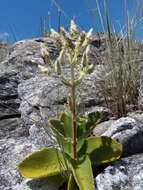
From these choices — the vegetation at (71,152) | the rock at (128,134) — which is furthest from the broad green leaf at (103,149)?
the rock at (128,134)

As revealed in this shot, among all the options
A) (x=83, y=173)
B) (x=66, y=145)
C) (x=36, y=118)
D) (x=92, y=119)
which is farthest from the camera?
(x=36, y=118)

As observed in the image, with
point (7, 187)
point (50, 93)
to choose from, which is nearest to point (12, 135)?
point (50, 93)

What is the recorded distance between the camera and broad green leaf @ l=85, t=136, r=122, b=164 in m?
1.99

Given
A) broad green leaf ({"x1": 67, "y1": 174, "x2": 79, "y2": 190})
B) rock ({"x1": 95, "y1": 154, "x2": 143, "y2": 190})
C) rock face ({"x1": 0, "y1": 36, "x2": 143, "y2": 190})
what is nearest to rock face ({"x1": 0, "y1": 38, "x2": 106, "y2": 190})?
rock face ({"x1": 0, "y1": 36, "x2": 143, "y2": 190})

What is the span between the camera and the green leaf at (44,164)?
1968mm

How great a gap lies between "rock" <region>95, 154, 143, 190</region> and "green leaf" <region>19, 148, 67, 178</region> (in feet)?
0.57

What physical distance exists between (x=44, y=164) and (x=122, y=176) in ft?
1.09

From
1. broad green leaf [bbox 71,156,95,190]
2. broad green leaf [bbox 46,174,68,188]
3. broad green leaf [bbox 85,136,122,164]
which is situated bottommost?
broad green leaf [bbox 46,174,68,188]

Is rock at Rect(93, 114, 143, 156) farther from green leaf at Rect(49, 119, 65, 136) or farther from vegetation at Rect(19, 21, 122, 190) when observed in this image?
green leaf at Rect(49, 119, 65, 136)

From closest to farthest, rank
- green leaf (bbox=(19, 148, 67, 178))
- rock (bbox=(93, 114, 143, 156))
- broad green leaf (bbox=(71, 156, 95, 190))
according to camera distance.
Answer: broad green leaf (bbox=(71, 156, 95, 190)) < green leaf (bbox=(19, 148, 67, 178)) < rock (bbox=(93, 114, 143, 156))

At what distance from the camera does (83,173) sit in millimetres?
1877

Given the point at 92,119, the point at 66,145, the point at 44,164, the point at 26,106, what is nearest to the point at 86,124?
the point at 92,119

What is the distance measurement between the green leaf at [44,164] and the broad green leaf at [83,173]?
7 centimetres

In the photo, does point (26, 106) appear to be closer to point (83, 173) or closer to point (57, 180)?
point (57, 180)
